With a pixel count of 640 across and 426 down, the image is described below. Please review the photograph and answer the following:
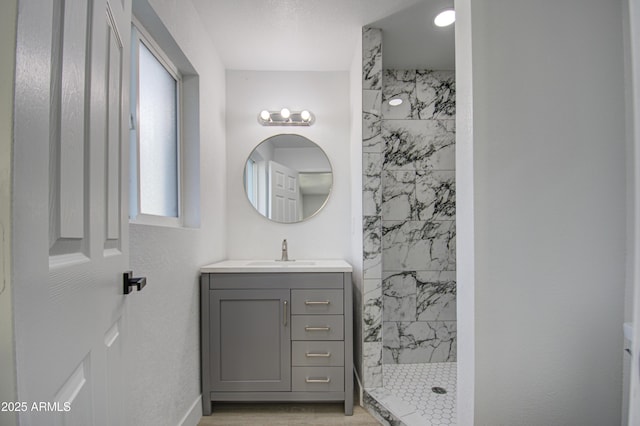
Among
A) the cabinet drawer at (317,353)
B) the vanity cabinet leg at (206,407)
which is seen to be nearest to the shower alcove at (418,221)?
the cabinet drawer at (317,353)

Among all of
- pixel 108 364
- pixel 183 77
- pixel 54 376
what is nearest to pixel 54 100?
pixel 54 376

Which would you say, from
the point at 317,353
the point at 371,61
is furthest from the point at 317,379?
the point at 371,61

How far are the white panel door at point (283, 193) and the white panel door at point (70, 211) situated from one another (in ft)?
6.10

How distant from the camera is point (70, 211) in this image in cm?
55

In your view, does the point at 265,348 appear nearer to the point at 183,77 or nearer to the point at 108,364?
the point at 108,364

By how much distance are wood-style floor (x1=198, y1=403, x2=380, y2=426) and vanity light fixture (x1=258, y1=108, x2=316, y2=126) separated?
2170mm

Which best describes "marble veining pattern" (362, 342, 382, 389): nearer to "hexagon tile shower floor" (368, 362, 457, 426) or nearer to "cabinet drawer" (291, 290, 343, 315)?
"hexagon tile shower floor" (368, 362, 457, 426)

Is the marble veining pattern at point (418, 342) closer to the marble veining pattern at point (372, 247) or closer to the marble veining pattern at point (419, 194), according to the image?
the marble veining pattern at point (372, 247)

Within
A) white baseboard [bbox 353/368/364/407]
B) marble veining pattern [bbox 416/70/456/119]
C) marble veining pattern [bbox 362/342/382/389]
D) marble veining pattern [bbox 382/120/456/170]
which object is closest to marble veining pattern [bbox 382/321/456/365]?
white baseboard [bbox 353/368/364/407]

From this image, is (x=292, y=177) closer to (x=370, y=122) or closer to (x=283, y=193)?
(x=283, y=193)

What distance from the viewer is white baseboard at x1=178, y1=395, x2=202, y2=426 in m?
1.71

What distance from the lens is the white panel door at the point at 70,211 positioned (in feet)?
1.32

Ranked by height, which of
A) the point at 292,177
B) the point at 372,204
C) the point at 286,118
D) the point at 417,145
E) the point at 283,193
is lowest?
the point at 372,204

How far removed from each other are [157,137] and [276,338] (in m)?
1.41
